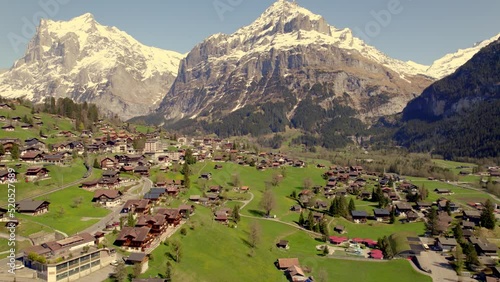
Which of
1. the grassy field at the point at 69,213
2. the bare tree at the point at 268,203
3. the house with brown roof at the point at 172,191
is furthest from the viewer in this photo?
the bare tree at the point at 268,203

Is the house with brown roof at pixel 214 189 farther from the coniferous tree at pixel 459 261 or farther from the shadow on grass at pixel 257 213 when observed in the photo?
the coniferous tree at pixel 459 261

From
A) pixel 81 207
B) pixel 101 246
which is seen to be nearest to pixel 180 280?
pixel 101 246

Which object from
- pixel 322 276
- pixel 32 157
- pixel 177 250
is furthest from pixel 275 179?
pixel 177 250

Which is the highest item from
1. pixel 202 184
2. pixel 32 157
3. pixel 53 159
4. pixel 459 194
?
pixel 32 157

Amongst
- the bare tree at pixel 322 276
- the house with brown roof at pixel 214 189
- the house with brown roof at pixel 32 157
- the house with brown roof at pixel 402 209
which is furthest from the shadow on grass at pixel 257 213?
the house with brown roof at pixel 32 157

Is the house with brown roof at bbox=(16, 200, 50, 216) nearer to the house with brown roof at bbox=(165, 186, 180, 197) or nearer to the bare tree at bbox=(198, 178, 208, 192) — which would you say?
the house with brown roof at bbox=(165, 186, 180, 197)

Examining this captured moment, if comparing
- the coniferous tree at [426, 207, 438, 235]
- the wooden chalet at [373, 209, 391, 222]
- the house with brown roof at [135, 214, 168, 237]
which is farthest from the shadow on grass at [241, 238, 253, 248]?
the coniferous tree at [426, 207, 438, 235]

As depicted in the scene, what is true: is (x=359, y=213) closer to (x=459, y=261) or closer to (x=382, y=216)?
(x=382, y=216)
